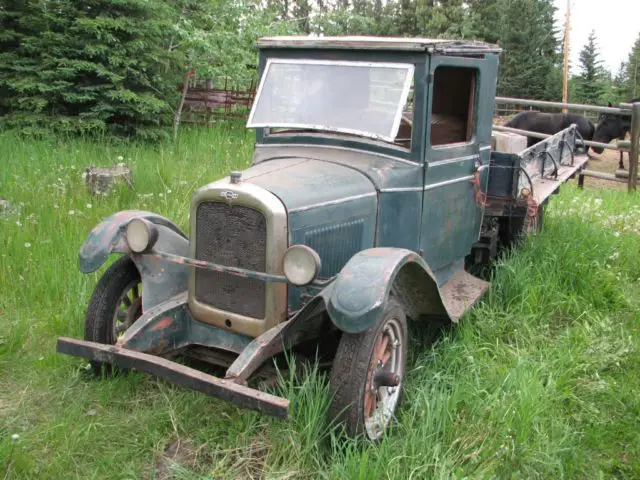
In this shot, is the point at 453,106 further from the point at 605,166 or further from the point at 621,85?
the point at 621,85

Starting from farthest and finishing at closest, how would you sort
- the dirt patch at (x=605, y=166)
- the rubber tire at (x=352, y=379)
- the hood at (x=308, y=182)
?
the dirt patch at (x=605, y=166)
the hood at (x=308, y=182)
the rubber tire at (x=352, y=379)

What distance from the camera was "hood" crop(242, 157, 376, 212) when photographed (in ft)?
11.5

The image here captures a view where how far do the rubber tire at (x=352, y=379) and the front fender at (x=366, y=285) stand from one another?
14cm

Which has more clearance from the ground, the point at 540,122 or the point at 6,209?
the point at 540,122

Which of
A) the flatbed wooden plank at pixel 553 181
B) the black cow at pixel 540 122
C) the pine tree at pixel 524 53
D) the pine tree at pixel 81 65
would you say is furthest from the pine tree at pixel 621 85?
the pine tree at pixel 81 65

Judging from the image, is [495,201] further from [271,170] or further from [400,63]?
[271,170]

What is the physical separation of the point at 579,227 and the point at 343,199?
3529 mm

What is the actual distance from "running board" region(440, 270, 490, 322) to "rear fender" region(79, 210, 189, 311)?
1.68 m

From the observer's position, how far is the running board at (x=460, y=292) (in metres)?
4.27

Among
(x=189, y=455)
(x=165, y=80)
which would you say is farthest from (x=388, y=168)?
(x=165, y=80)

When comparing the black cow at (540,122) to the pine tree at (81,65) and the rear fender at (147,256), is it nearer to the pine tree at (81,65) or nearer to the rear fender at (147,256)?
the pine tree at (81,65)

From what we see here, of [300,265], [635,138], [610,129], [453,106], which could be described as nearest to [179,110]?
[453,106]

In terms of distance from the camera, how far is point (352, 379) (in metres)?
3.08

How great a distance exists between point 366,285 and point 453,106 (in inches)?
102
